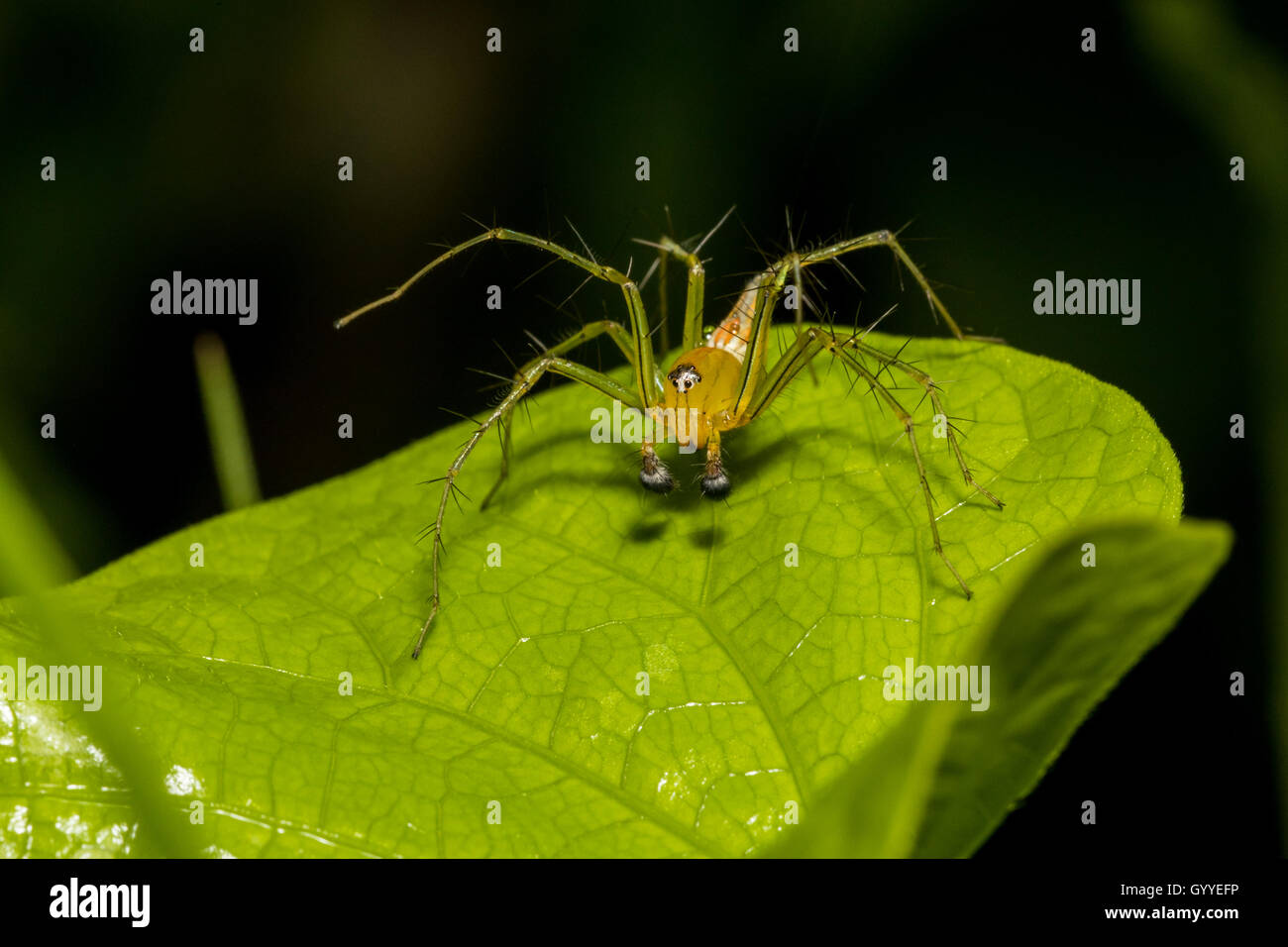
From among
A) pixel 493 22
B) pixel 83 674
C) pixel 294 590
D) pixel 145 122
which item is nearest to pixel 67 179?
pixel 145 122

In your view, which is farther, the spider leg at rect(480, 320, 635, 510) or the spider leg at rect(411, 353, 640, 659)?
the spider leg at rect(480, 320, 635, 510)

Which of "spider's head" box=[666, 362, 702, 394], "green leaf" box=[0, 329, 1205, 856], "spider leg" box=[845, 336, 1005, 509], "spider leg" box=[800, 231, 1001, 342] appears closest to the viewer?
"green leaf" box=[0, 329, 1205, 856]

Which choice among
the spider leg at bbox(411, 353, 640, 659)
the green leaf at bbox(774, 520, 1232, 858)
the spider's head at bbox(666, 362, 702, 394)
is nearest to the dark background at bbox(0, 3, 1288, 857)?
the spider leg at bbox(411, 353, 640, 659)

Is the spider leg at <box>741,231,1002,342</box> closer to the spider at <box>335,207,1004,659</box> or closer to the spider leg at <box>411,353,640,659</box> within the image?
the spider at <box>335,207,1004,659</box>

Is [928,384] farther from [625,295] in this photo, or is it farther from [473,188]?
[473,188]

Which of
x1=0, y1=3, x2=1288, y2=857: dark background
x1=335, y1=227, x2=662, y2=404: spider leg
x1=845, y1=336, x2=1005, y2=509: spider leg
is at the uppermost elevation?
x1=0, y1=3, x2=1288, y2=857: dark background

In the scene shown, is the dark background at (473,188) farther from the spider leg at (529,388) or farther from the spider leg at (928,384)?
the spider leg at (928,384)
